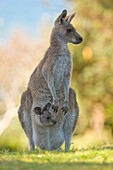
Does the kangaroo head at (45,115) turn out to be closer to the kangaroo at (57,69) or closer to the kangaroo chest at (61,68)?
the kangaroo at (57,69)

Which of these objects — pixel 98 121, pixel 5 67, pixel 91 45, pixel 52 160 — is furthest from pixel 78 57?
pixel 52 160

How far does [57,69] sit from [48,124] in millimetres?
986

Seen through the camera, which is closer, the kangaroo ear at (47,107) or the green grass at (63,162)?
the green grass at (63,162)

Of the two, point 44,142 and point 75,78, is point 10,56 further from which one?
point 44,142

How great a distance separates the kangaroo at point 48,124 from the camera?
228 inches

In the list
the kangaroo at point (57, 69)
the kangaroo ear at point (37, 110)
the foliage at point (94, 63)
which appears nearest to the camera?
the kangaroo ear at point (37, 110)

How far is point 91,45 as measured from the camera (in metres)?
21.7

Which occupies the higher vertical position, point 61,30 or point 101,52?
point 101,52

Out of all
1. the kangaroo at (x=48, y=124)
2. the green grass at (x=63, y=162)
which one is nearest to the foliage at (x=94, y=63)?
the kangaroo at (x=48, y=124)

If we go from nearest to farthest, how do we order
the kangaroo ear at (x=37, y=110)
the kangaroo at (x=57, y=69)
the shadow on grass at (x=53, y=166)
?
the shadow on grass at (x=53, y=166) < the kangaroo ear at (x=37, y=110) < the kangaroo at (x=57, y=69)

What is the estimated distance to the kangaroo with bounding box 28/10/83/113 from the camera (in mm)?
5801

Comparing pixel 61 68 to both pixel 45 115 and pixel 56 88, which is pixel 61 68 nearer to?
pixel 56 88

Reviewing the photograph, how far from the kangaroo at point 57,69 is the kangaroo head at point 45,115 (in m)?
0.09

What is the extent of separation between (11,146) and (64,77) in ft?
42.2
